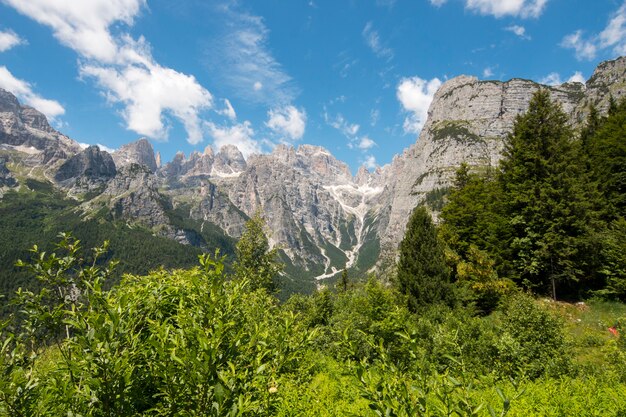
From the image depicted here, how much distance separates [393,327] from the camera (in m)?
9.39

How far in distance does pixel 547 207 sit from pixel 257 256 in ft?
98.6

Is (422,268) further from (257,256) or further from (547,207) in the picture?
(257,256)

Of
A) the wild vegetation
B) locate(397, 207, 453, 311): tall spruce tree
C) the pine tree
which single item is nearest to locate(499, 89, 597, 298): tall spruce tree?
the wild vegetation

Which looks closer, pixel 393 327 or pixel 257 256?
pixel 393 327

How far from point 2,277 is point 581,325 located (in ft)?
835

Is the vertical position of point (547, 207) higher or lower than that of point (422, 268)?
higher

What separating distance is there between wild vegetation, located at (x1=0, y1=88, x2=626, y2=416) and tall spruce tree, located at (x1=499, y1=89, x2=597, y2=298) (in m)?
0.16

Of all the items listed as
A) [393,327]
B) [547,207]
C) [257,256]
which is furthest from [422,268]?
[393,327]

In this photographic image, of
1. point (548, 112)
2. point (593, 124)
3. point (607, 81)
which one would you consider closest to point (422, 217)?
point (548, 112)

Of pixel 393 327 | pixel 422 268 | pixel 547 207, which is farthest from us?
pixel 422 268

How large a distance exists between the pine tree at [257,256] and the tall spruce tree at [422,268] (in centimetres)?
1499

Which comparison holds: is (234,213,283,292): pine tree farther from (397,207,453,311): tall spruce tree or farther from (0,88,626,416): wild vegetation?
(397,207,453,311): tall spruce tree

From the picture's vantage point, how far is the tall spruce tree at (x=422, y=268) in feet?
96.3

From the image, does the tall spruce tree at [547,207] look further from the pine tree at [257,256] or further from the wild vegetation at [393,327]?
the pine tree at [257,256]
